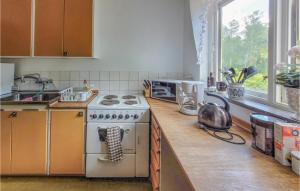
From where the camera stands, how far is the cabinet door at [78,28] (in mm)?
2588

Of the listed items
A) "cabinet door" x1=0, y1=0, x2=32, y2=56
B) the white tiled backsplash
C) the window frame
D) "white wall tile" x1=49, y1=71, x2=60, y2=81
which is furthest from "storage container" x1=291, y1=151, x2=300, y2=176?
"white wall tile" x1=49, y1=71, x2=60, y2=81

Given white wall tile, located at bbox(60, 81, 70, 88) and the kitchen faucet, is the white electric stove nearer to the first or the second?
white wall tile, located at bbox(60, 81, 70, 88)

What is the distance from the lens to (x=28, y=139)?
7.47 ft

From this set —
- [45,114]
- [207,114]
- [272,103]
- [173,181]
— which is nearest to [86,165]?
[45,114]

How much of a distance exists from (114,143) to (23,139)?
967 millimetres

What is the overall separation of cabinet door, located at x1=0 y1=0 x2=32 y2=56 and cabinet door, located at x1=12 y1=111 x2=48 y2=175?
2.63 feet

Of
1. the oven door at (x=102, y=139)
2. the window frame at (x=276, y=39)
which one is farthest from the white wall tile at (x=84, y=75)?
the window frame at (x=276, y=39)

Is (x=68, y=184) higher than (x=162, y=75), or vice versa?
(x=162, y=75)

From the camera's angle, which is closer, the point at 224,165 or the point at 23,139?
the point at 224,165

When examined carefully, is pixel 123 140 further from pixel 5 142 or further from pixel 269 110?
pixel 269 110

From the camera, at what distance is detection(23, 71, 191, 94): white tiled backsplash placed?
9.76 feet

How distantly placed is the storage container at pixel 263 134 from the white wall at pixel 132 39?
6.78 ft

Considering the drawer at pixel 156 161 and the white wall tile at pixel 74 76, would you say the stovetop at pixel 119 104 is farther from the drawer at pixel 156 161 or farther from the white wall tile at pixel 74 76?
the white wall tile at pixel 74 76

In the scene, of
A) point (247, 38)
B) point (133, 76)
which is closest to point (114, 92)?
point (133, 76)
